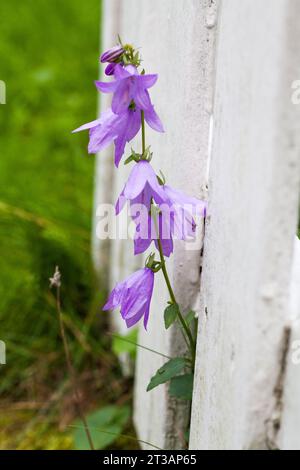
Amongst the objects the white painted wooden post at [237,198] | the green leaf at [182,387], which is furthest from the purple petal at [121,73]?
the green leaf at [182,387]

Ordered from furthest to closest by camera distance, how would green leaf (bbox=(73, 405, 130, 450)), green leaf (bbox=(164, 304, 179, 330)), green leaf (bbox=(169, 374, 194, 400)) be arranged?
green leaf (bbox=(73, 405, 130, 450)) → green leaf (bbox=(169, 374, 194, 400)) → green leaf (bbox=(164, 304, 179, 330))

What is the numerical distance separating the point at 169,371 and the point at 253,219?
467 millimetres

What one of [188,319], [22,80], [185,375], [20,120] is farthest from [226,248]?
[22,80]

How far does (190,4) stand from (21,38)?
2847mm

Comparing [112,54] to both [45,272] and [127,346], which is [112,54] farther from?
[45,272]

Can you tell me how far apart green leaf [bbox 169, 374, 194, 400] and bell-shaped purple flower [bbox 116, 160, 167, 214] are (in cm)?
37

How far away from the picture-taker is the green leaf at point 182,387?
140 centimetres

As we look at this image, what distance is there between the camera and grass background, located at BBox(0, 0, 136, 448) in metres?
2.08

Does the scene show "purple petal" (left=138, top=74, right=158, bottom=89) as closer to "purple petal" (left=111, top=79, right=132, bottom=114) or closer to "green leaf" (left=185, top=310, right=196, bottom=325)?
"purple petal" (left=111, top=79, right=132, bottom=114)

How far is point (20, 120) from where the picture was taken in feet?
11.0

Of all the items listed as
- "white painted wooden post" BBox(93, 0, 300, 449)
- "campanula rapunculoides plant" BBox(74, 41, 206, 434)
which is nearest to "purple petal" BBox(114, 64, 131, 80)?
"campanula rapunculoides plant" BBox(74, 41, 206, 434)

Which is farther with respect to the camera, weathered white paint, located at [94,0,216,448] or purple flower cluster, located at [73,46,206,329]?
weathered white paint, located at [94,0,216,448]

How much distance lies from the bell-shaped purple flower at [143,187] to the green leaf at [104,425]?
0.77 metres

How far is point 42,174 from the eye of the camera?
2.99 metres
